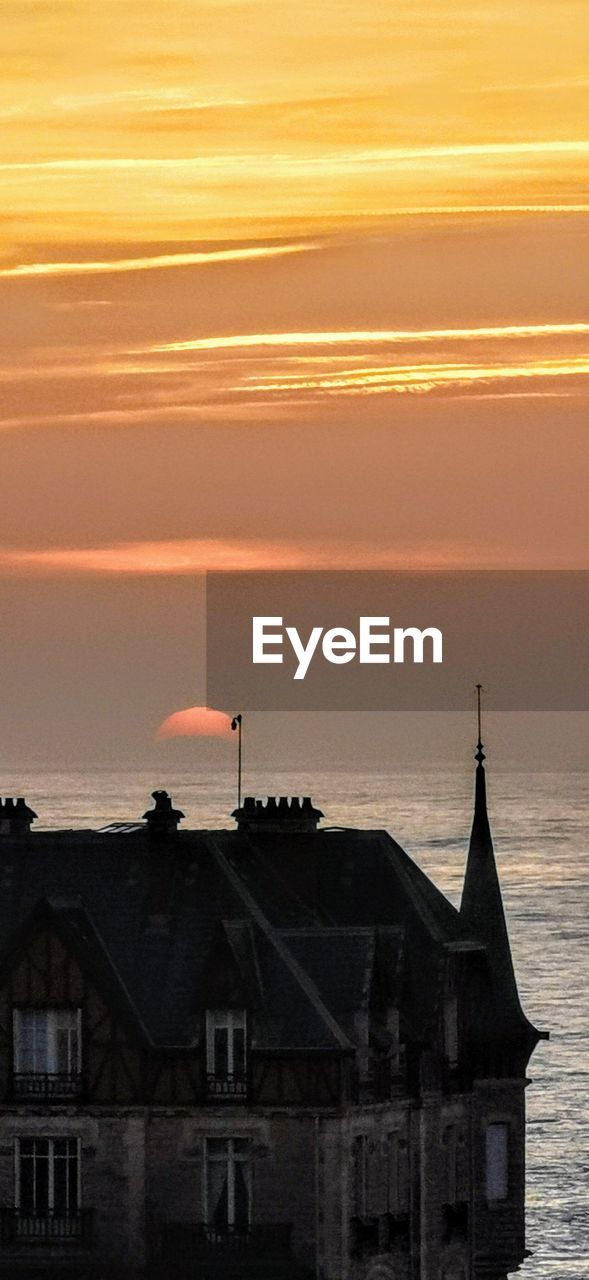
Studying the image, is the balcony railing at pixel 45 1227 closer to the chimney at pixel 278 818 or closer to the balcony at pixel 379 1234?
the balcony at pixel 379 1234

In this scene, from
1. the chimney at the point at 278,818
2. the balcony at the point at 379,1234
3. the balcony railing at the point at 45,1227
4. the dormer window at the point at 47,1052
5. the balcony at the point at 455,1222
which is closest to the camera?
the balcony railing at the point at 45,1227

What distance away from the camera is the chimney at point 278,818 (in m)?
126

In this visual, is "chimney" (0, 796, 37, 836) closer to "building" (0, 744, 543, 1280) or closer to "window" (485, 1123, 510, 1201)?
"building" (0, 744, 543, 1280)

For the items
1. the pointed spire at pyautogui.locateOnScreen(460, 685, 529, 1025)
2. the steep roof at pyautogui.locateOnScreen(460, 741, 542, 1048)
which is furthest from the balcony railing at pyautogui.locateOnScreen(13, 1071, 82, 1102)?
the pointed spire at pyautogui.locateOnScreen(460, 685, 529, 1025)

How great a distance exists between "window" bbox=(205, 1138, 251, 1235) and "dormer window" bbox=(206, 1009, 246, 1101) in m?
1.19

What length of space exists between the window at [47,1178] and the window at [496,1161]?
14.2 metres

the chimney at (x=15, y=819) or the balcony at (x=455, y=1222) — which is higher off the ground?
the chimney at (x=15, y=819)

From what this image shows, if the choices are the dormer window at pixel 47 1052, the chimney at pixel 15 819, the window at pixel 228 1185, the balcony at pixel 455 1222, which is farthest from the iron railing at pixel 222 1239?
the chimney at pixel 15 819

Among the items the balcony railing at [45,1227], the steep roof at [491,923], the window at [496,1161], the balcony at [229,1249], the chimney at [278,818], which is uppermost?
the chimney at [278,818]

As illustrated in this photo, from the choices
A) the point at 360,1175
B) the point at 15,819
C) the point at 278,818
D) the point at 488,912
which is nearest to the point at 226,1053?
the point at 360,1175

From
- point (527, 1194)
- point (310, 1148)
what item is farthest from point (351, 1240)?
point (527, 1194)

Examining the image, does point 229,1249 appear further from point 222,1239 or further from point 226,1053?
point 226,1053

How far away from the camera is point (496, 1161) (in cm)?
12481

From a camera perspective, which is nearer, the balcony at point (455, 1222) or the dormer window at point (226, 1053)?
the dormer window at point (226, 1053)
